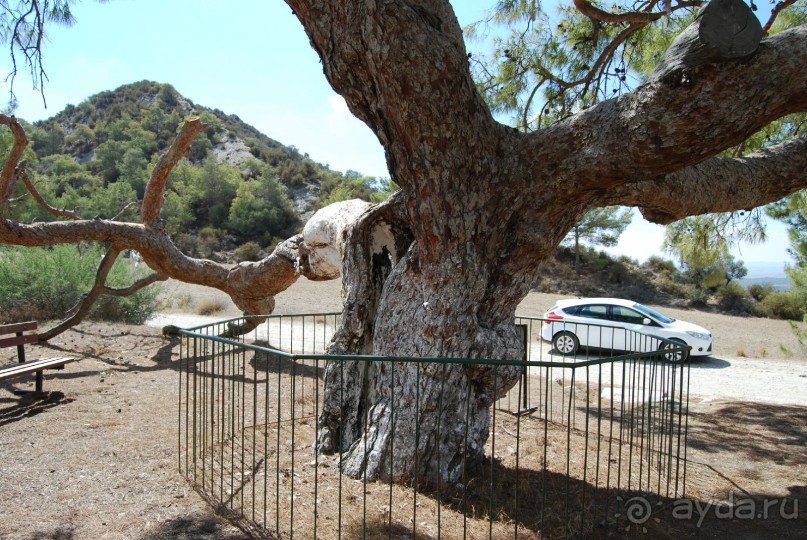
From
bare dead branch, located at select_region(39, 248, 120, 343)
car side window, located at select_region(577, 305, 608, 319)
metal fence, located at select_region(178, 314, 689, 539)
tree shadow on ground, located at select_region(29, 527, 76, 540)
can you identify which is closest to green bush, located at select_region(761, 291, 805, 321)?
car side window, located at select_region(577, 305, 608, 319)

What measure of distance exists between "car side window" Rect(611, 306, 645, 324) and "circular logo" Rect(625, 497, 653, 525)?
10.3 m

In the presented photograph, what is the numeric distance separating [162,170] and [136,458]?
6.42 meters

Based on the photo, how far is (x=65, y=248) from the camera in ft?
50.7

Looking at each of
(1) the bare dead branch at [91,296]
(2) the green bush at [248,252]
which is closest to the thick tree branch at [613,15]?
(1) the bare dead branch at [91,296]

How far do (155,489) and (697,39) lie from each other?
5.01 meters

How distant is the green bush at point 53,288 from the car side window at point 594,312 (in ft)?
37.4

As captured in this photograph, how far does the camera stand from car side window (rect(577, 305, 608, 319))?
14.5 m

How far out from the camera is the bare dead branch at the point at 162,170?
33.1ft

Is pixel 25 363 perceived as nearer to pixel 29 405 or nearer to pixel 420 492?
pixel 29 405

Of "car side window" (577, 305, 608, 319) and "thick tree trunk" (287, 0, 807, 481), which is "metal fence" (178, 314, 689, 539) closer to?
"thick tree trunk" (287, 0, 807, 481)

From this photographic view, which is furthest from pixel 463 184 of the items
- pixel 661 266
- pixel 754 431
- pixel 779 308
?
pixel 661 266

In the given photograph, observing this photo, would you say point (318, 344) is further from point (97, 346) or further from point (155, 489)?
point (155, 489)

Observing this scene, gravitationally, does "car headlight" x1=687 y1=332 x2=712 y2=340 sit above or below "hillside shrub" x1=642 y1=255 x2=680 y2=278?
below

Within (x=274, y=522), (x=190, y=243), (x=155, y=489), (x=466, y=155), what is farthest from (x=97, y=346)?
(x=190, y=243)
